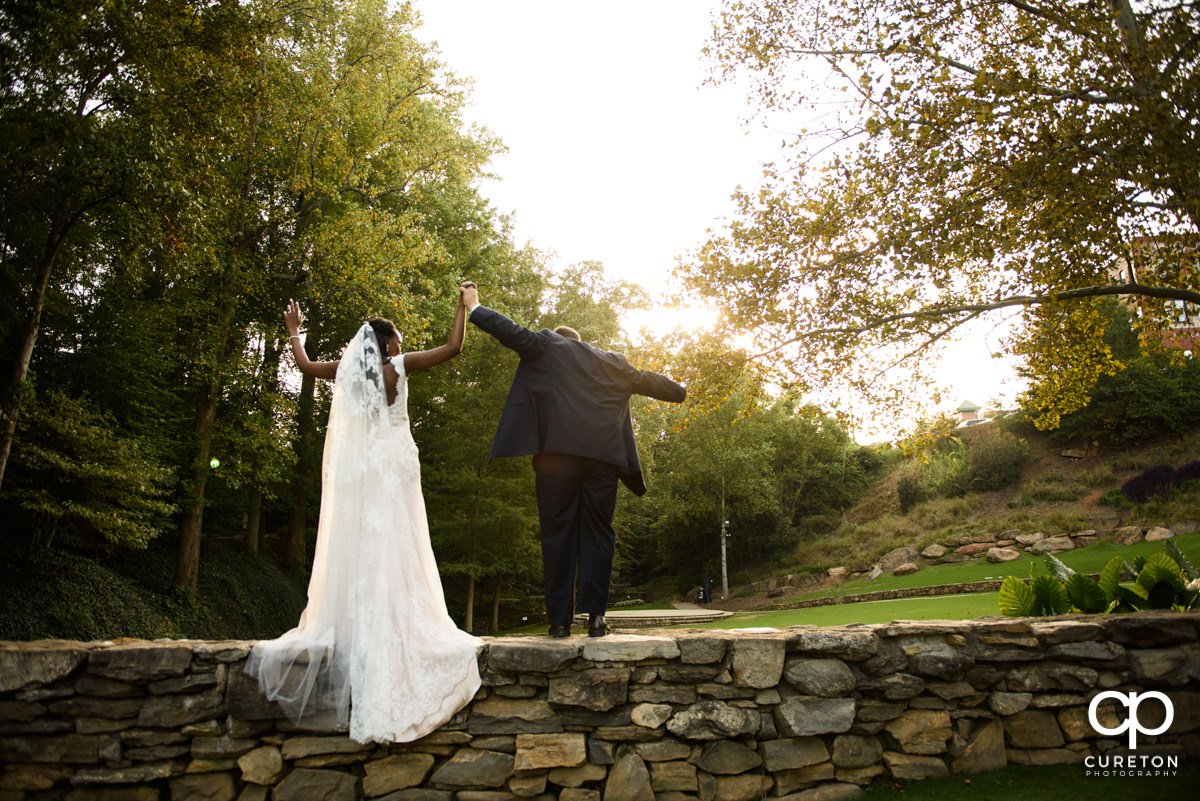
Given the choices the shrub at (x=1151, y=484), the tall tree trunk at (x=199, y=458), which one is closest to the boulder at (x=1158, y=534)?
→ the shrub at (x=1151, y=484)

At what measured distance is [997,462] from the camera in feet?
77.0

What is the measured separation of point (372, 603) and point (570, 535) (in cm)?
127

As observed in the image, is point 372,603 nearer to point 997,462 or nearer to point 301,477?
point 301,477

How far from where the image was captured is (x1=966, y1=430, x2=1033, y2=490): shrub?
913 inches

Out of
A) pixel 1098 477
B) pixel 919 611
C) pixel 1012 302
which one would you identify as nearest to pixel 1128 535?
pixel 1098 477

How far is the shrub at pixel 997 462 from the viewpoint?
76.1 ft

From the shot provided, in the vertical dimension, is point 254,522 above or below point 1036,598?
above

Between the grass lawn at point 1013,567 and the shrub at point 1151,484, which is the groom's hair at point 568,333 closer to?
the grass lawn at point 1013,567

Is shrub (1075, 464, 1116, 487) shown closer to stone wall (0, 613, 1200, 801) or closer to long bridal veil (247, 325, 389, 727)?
stone wall (0, 613, 1200, 801)

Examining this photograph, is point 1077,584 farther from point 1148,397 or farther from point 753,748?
point 1148,397

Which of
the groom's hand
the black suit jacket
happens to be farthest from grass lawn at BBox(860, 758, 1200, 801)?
the groom's hand

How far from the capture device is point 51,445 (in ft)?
30.4

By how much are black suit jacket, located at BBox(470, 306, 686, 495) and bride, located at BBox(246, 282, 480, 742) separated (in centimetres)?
51

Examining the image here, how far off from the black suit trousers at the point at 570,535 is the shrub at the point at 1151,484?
19.9 metres
